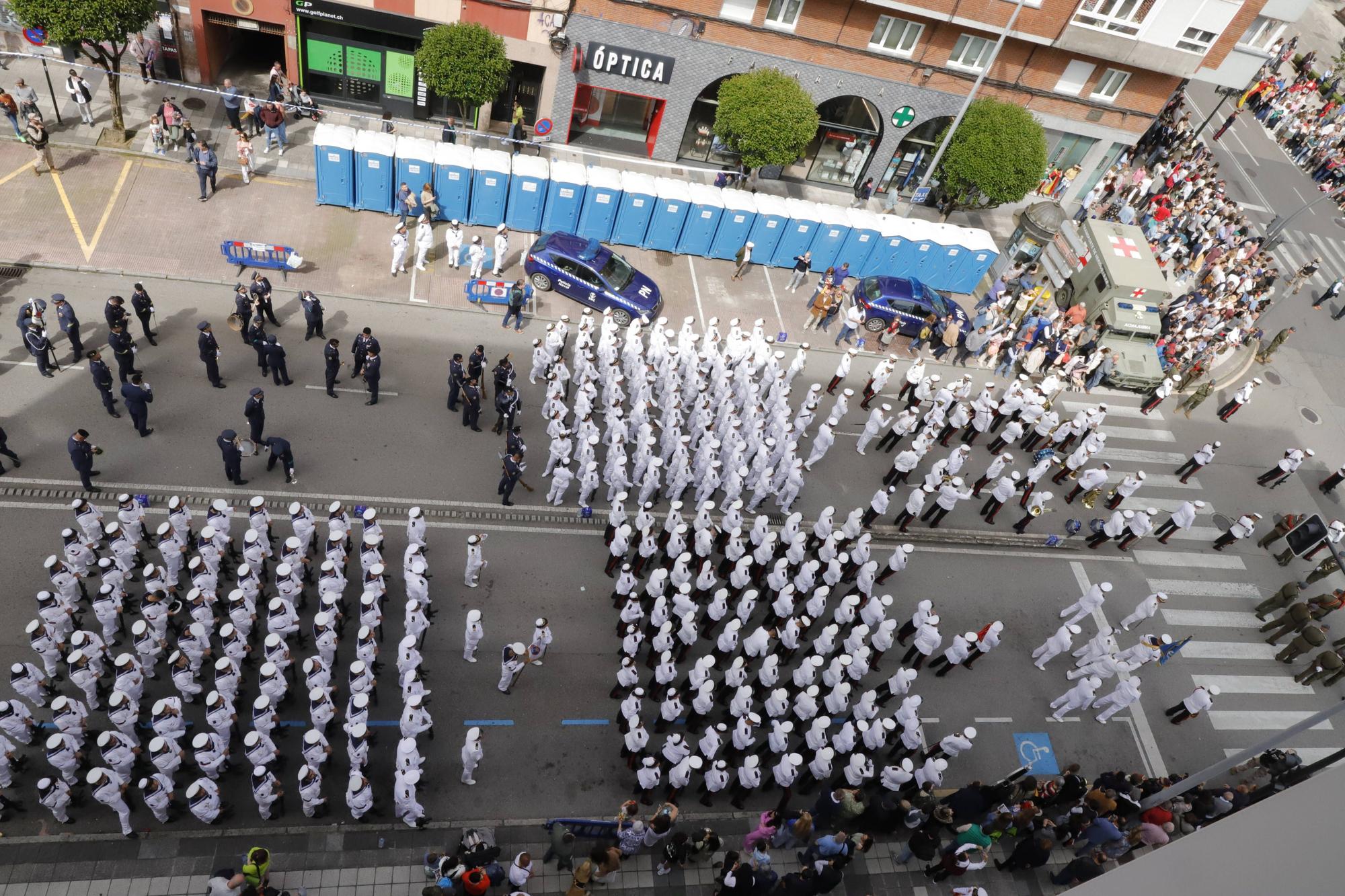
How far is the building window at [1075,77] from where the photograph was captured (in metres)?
31.2

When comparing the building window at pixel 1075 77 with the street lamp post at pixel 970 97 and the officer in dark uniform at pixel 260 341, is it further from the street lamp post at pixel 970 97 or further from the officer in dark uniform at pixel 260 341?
the officer in dark uniform at pixel 260 341

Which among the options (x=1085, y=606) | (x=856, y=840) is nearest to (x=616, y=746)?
(x=856, y=840)

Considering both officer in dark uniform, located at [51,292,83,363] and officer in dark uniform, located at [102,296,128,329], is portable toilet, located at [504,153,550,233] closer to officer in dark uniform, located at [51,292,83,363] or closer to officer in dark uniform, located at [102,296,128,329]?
officer in dark uniform, located at [102,296,128,329]

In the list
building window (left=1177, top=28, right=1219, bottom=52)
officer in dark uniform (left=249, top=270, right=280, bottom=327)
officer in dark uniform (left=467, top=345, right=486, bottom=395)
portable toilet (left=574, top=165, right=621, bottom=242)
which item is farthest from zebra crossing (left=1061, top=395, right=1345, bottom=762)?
officer in dark uniform (left=249, top=270, right=280, bottom=327)

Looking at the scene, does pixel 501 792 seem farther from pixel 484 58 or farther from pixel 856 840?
pixel 484 58

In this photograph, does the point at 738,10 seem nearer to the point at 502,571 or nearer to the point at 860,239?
the point at 860,239

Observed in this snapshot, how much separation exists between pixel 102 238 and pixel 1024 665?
23764 millimetres

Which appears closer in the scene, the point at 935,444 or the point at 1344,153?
the point at 935,444

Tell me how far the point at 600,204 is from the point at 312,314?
9.16 m

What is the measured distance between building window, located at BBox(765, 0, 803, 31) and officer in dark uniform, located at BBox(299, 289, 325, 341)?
55.3 feet

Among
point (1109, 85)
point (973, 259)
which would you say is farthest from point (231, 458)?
point (1109, 85)

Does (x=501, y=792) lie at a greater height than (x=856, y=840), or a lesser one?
lesser

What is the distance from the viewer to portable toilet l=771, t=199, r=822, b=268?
89.4 ft

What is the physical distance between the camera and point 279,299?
2231cm
